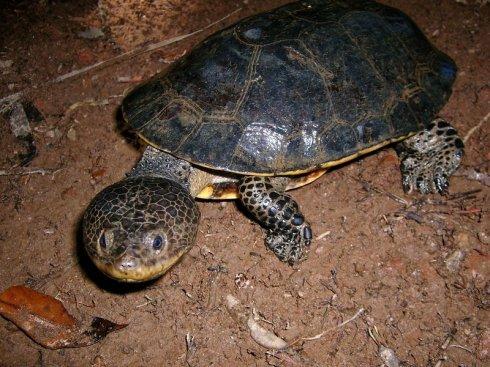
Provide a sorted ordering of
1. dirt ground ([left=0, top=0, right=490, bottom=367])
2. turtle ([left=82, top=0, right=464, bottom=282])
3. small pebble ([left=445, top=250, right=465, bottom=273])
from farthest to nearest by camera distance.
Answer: small pebble ([left=445, top=250, right=465, bottom=273]) → turtle ([left=82, top=0, right=464, bottom=282]) → dirt ground ([left=0, top=0, right=490, bottom=367])

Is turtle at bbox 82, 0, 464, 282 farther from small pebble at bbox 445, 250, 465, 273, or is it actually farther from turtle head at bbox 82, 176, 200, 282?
small pebble at bbox 445, 250, 465, 273

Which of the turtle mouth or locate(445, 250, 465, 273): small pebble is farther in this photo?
locate(445, 250, 465, 273): small pebble

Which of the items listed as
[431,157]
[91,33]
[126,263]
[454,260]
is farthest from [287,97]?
[91,33]

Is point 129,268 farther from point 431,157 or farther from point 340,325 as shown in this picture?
point 431,157

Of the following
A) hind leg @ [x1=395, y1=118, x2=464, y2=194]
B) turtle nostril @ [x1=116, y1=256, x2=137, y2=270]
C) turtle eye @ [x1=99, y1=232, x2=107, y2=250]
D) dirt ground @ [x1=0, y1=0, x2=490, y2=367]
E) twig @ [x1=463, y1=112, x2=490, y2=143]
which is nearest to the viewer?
turtle nostril @ [x1=116, y1=256, x2=137, y2=270]

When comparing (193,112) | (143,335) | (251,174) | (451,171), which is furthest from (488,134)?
(143,335)


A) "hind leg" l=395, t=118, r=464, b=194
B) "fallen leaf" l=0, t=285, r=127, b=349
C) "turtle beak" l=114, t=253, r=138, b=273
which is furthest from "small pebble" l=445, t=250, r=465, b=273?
"fallen leaf" l=0, t=285, r=127, b=349
